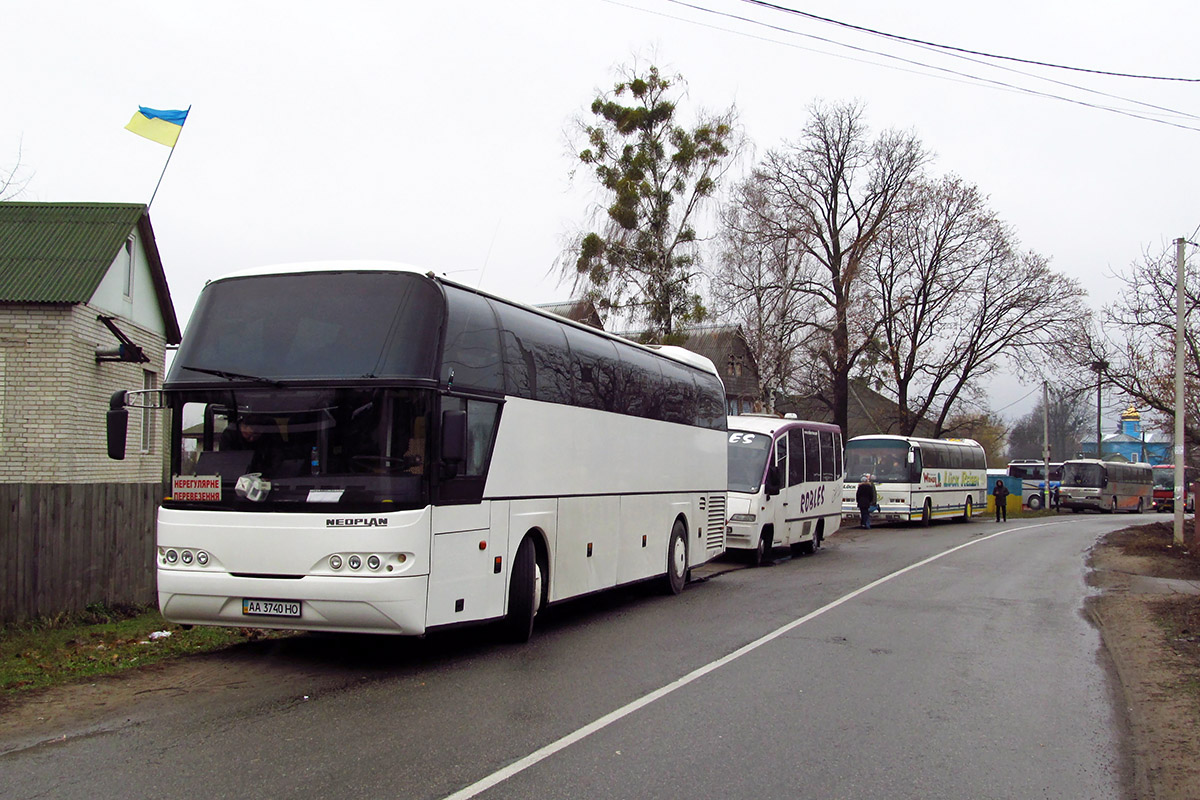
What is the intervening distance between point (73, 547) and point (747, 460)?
465 inches

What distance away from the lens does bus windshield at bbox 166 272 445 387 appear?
841cm

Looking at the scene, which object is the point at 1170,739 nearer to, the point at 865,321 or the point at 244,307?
the point at 244,307

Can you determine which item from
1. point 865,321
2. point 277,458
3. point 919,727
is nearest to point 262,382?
point 277,458

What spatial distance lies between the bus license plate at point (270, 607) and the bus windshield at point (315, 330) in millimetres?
1785

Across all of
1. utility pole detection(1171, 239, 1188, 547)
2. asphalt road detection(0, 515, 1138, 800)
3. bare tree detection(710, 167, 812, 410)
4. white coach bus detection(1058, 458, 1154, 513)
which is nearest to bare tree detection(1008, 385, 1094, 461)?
white coach bus detection(1058, 458, 1154, 513)

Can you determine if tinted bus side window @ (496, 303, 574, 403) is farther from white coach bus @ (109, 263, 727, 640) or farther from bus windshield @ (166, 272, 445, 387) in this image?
bus windshield @ (166, 272, 445, 387)

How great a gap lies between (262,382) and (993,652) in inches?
296

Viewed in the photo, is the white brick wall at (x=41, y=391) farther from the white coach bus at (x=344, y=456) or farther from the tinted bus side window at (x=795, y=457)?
the tinted bus side window at (x=795, y=457)

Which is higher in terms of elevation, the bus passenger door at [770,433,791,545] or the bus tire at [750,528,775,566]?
the bus passenger door at [770,433,791,545]

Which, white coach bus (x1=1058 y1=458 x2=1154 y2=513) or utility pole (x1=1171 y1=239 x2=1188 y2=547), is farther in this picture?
white coach bus (x1=1058 y1=458 x2=1154 y2=513)

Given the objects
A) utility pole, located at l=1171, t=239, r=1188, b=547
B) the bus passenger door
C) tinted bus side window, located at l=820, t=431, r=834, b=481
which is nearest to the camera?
the bus passenger door

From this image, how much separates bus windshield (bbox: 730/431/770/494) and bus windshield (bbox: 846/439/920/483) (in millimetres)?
16552

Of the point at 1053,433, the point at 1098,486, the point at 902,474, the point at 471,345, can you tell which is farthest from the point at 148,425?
the point at 1053,433

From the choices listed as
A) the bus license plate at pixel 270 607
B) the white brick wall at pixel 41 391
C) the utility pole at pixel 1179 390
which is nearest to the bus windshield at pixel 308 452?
the bus license plate at pixel 270 607
